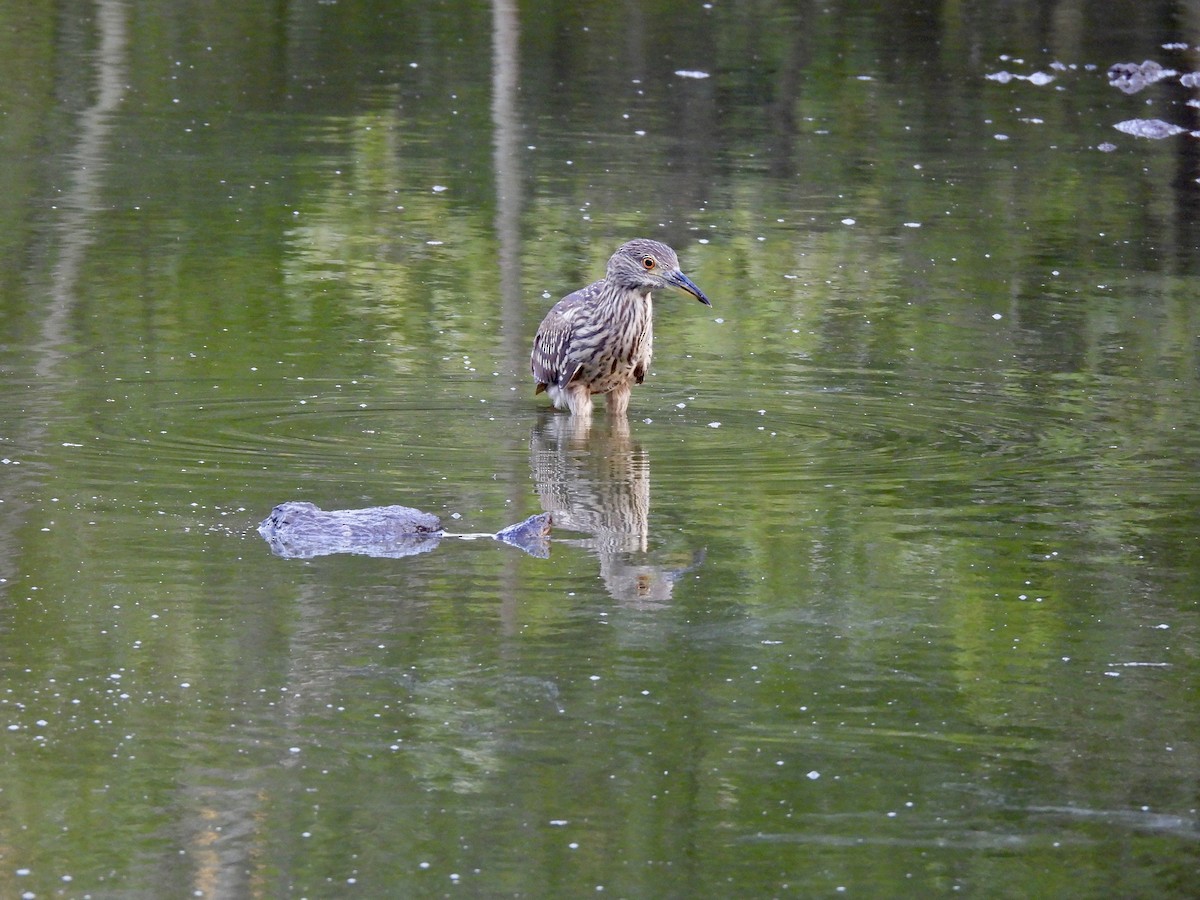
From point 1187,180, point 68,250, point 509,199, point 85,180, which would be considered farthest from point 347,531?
point 1187,180

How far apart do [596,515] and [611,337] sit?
217 centimetres

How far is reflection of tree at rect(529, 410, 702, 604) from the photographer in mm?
8008

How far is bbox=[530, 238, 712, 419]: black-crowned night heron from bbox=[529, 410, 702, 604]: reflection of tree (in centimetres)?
19

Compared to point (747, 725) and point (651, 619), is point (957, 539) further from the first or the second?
point (747, 725)

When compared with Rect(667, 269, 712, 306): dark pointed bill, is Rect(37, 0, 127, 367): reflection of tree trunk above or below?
below

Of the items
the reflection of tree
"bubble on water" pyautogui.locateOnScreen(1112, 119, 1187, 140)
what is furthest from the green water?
"bubble on water" pyautogui.locateOnScreen(1112, 119, 1187, 140)

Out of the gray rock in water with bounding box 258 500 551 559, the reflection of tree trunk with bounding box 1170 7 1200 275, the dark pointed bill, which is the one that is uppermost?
the dark pointed bill

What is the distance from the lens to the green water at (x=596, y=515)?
5793 mm

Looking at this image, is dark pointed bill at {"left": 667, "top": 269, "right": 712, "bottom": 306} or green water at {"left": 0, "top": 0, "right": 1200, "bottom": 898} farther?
dark pointed bill at {"left": 667, "top": 269, "right": 712, "bottom": 306}

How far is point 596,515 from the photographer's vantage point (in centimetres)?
898

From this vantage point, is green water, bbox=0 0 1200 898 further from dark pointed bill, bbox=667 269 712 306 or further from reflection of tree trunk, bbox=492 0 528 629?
dark pointed bill, bbox=667 269 712 306

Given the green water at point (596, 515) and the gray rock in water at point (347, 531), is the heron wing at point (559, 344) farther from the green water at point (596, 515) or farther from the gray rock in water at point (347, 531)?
the gray rock in water at point (347, 531)

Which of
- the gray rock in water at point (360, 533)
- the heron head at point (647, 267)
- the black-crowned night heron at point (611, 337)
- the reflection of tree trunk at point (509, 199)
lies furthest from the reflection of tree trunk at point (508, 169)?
the gray rock in water at point (360, 533)

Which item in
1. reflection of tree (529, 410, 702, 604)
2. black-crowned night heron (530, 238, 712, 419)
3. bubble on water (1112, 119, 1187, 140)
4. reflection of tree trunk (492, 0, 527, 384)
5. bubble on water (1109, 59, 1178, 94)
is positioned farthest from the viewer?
bubble on water (1109, 59, 1178, 94)
